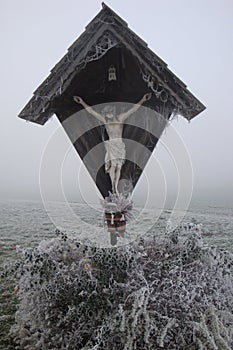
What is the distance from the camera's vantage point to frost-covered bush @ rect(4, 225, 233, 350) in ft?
6.52

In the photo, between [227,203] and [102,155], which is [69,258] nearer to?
[102,155]

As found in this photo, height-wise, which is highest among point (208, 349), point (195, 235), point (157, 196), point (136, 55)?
point (136, 55)

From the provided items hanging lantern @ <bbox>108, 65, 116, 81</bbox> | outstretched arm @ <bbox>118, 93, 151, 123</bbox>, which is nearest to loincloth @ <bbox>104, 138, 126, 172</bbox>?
outstretched arm @ <bbox>118, 93, 151, 123</bbox>

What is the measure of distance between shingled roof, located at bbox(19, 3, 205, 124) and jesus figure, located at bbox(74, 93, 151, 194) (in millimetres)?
431

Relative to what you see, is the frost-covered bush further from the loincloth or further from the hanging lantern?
the hanging lantern

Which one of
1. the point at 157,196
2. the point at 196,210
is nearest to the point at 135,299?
the point at 157,196

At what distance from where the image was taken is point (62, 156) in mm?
3146

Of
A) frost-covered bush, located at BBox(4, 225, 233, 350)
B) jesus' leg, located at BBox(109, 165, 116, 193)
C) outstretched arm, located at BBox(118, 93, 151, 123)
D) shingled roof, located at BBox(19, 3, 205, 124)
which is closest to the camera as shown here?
frost-covered bush, located at BBox(4, 225, 233, 350)

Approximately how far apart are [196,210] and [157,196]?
4188 mm

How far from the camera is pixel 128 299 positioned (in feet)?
7.20

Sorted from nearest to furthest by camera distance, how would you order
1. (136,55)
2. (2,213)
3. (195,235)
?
(136,55) < (195,235) < (2,213)

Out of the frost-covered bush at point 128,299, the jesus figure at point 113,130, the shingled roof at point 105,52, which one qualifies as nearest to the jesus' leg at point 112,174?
the jesus figure at point 113,130

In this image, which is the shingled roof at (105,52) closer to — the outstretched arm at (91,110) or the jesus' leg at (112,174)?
the outstretched arm at (91,110)

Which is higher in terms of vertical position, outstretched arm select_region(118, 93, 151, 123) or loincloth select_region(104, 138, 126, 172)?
outstretched arm select_region(118, 93, 151, 123)
